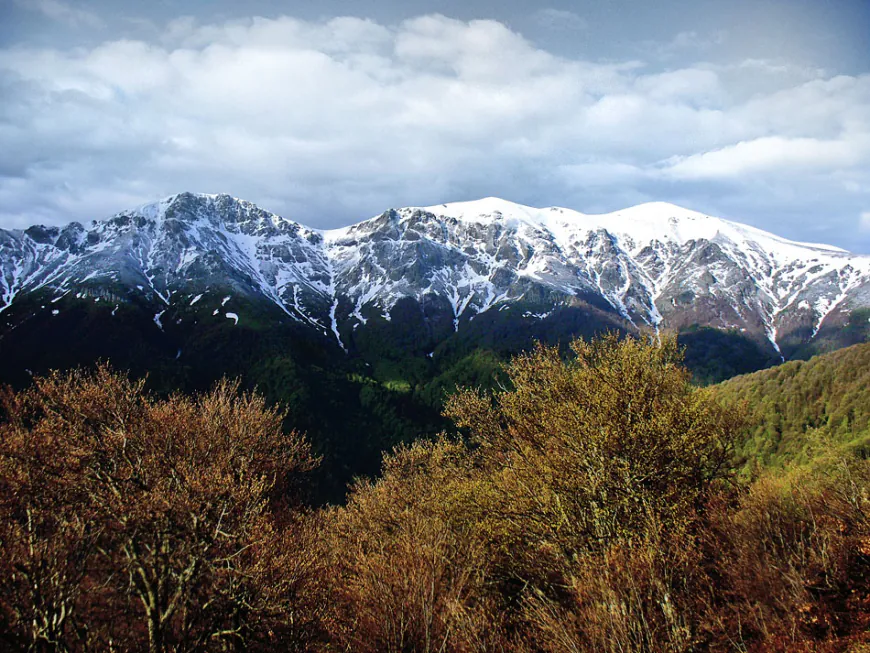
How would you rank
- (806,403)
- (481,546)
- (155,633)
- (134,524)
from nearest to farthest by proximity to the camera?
(155,633), (134,524), (481,546), (806,403)

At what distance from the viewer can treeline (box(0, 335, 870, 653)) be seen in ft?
66.6

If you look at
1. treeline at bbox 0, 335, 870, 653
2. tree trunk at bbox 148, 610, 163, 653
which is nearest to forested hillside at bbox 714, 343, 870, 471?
treeline at bbox 0, 335, 870, 653

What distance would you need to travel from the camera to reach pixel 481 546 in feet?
92.7

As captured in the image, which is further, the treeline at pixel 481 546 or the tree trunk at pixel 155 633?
the treeline at pixel 481 546

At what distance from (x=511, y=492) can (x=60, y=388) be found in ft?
103

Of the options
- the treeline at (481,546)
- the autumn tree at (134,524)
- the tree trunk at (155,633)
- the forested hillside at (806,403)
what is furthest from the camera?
the forested hillside at (806,403)

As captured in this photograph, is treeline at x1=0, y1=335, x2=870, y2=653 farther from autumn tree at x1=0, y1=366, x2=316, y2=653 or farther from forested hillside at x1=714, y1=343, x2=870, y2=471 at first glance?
forested hillside at x1=714, y1=343, x2=870, y2=471

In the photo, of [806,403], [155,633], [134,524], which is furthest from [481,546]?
[806,403]

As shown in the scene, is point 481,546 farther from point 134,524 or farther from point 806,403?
point 806,403

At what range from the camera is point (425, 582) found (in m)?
23.0

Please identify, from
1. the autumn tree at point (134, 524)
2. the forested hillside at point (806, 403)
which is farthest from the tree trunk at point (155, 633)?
the forested hillside at point (806, 403)

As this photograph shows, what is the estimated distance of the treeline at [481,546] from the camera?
20312 millimetres

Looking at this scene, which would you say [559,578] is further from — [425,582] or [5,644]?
[5,644]

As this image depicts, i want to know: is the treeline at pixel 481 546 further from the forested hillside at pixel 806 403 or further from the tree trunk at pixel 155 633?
the forested hillside at pixel 806 403
